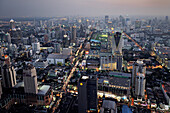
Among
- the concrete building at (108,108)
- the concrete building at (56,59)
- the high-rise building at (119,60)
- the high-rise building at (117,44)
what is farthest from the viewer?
the concrete building at (56,59)

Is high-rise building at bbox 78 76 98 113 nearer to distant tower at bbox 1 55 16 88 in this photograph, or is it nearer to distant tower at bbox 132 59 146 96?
distant tower at bbox 132 59 146 96

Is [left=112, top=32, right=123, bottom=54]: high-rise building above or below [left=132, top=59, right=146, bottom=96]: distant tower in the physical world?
above

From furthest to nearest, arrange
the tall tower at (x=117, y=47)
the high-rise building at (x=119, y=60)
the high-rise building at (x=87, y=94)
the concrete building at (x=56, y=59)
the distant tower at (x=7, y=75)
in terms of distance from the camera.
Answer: the concrete building at (x=56, y=59)
the tall tower at (x=117, y=47)
the high-rise building at (x=119, y=60)
the distant tower at (x=7, y=75)
the high-rise building at (x=87, y=94)

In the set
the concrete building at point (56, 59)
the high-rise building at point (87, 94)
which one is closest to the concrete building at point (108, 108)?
the high-rise building at point (87, 94)

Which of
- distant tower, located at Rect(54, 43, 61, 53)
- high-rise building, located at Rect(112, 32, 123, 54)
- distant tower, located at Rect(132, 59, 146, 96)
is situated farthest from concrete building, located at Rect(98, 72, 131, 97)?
distant tower, located at Rect(54, 43, 61, 53)

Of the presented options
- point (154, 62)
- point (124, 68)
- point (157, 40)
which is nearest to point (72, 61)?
point (124, 68)

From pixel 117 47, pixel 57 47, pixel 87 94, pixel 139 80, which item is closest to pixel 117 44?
pixel 117 47

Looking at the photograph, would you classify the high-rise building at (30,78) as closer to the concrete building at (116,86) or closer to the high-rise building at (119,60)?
the concrete building at (116,86)
